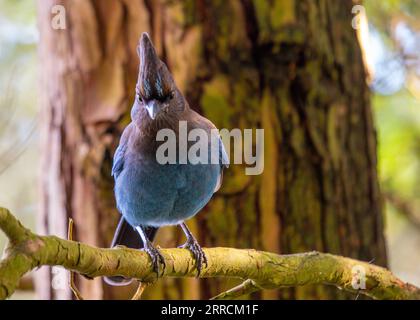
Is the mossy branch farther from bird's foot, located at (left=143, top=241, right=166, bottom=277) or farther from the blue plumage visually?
the blue plumage

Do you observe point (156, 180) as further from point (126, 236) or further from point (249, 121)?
point (249, 121)

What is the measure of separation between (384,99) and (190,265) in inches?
137

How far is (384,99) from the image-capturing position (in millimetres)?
4910

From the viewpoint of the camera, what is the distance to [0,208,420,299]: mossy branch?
4.17ft

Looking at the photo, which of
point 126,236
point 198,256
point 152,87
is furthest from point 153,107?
point 126,236

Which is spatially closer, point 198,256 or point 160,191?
point 198,256

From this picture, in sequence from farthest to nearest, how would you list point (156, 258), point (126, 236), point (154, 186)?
1. point (126, 236)
2. point (154, 186)
3. point (156, 258)

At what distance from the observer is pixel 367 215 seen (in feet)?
11.2

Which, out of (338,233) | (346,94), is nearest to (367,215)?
(338,233)

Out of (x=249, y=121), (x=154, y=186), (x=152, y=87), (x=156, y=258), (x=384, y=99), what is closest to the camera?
(x=152, y=87)

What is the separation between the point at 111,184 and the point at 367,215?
137 centimetres

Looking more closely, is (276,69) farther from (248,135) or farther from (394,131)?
(394,131)

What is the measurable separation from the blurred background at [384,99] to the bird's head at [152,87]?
7.65 feet

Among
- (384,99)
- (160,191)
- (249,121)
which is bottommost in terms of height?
(160,191)
